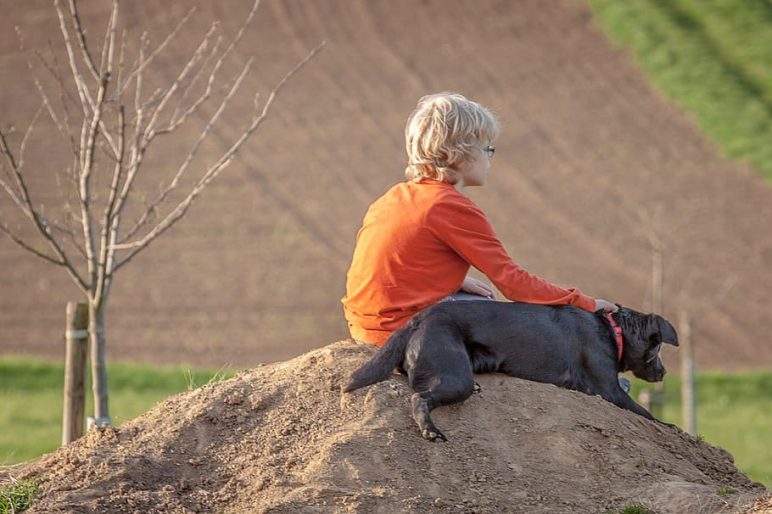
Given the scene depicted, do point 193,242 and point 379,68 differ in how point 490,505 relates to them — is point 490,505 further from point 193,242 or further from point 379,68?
point 379,68

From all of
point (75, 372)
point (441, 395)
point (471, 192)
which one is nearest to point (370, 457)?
point (441, 395)

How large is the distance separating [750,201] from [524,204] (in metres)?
3.89

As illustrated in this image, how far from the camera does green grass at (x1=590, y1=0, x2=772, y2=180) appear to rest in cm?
2216

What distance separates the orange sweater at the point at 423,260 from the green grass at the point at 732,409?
28.1ft

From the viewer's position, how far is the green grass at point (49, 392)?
14203mm

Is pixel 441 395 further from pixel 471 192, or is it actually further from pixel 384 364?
pixel 471 192

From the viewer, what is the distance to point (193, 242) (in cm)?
2031

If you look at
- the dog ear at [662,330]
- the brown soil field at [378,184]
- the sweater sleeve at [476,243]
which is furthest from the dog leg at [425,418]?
the brown soil field at [378,184]

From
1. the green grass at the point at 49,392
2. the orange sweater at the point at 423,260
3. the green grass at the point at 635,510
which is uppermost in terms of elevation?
the orange sweater at the point at 423,260

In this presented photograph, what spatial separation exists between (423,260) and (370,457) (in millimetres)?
1120

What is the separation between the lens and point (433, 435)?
5352 mm

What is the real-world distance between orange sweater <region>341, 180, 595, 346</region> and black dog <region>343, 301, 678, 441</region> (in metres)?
0.13

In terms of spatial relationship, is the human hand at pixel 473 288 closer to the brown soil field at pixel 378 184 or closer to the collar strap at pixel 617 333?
the collar strap at pixel 617 333

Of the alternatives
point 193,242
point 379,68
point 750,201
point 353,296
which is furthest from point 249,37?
point 353,296
